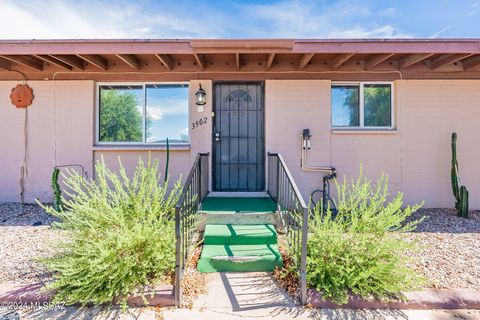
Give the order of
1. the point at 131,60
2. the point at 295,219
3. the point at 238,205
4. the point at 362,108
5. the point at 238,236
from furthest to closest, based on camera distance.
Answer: the point at 362,108 → the point at 131,60 → the point at 238,205 → the point at 238,236 → the point at 295,219

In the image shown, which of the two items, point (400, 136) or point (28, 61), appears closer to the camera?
point (28, 61)

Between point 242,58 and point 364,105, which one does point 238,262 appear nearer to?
point 242,58

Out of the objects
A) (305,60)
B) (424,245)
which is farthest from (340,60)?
(424,245)

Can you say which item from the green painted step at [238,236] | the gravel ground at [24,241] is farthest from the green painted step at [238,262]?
the gravel ground at [24,241]

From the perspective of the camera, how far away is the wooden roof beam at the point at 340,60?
14.8ft

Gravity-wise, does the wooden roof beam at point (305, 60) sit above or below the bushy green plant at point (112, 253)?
above

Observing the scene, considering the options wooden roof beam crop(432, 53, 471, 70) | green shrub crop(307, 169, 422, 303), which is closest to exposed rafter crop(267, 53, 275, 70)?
green shrub crop(307, 169, 422, 303)

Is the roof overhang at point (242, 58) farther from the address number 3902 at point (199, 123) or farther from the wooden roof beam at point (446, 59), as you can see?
the address number 3902 at point (199, 123)

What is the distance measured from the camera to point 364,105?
5.18 meters

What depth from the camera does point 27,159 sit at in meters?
5.13

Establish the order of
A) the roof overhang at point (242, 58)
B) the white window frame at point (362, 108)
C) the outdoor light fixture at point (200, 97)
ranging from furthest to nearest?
the white window frame at point (362, 108)
the outdoor light fixture at point (200, 97)
the roof overhang at point (242, 58)

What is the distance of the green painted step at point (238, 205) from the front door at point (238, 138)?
497 millimetres

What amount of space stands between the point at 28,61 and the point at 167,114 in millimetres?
2595

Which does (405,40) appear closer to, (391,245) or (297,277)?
(391,245)
